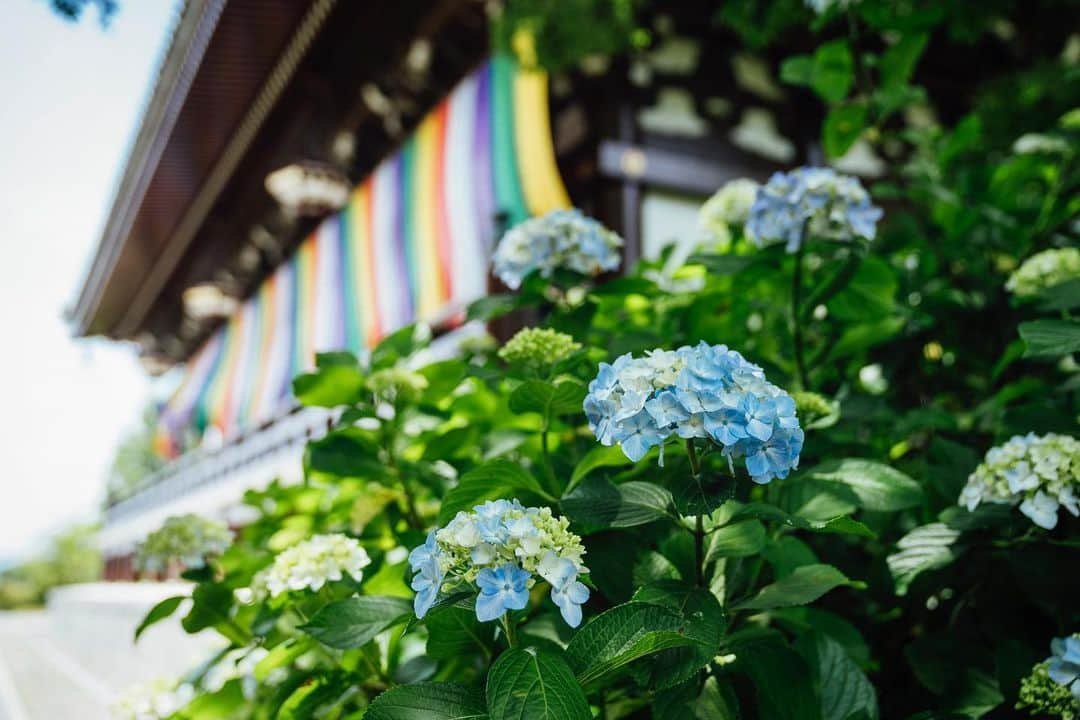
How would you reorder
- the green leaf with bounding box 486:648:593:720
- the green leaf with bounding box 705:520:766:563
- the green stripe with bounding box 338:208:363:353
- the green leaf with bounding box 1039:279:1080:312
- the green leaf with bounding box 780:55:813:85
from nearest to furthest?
the green leaf with bounding box 486:648:593:720
the green leaf with bounding box 705:520:766:563
the green leaf with bounding box 1039:279:1080:312
the green leaf with bounding box 780:55:813:85
the green stripe with bounding box 338:208:363:353

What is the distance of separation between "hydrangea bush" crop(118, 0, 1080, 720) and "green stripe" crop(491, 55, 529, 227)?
6.07 ft

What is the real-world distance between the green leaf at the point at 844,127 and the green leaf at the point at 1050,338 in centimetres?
74

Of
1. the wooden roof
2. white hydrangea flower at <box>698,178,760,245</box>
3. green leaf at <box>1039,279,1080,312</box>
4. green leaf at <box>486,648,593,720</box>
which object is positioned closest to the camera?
green leaf at <box>486,648,593,720</box>

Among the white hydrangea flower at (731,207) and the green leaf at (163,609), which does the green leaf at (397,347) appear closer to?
the green leaf at (163,609)

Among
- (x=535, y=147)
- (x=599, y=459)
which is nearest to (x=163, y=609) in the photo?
(x=599, y=459)

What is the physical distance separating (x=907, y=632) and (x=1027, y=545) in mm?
364

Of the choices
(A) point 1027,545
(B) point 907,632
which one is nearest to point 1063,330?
(A) point 1027,545

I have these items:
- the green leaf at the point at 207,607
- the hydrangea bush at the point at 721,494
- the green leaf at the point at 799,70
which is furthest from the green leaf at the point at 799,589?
the green leaf at the point at 799,70

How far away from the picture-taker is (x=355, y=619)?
917 mm

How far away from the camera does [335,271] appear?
542 centimetres

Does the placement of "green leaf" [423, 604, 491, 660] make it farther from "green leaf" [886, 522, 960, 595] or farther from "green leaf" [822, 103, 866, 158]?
"green leaf" [822, 103, 866, 158]

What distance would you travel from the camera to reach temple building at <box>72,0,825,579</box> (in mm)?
3709

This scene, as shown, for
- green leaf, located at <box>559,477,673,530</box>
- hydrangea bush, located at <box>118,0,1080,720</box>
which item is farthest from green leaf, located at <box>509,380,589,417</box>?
green leaf, located at <box>559,477,673,530</box>

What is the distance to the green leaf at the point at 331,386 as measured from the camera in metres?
1.23
